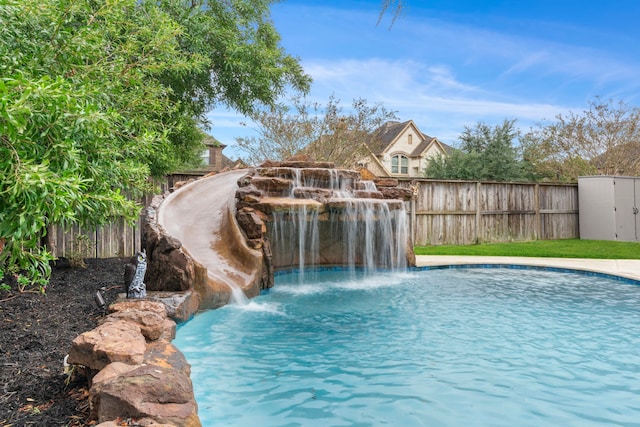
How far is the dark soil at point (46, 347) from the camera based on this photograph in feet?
7.95

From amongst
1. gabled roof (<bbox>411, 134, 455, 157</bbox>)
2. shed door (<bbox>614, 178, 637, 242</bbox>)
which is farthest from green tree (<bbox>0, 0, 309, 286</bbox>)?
gabled roof (<bbox>411, 134, 455, 157</bbox>)

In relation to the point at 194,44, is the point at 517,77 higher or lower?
higher

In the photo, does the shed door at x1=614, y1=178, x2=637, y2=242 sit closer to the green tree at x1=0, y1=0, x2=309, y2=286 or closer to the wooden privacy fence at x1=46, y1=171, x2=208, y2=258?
the green tree at x1=0, y1=0, x2=309, y2=286

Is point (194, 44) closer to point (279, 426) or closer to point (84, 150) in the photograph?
point (84, 150)

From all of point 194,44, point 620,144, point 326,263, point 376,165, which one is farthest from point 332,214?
point 376,165

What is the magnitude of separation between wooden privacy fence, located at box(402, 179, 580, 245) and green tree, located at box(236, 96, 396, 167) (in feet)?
21.5

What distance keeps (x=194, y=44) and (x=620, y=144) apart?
19.3 meters

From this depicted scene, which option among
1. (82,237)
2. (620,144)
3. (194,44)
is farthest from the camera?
(620,144)

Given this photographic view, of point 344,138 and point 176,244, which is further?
point 344,138

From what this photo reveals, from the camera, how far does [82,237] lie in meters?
7.25

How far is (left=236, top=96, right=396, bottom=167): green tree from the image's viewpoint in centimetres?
1808

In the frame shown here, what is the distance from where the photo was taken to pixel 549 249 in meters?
11.4

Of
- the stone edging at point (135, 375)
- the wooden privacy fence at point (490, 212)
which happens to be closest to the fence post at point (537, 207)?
the wooden privacy fence at point (490, 212)

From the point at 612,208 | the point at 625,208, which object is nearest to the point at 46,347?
the point at 612,208
